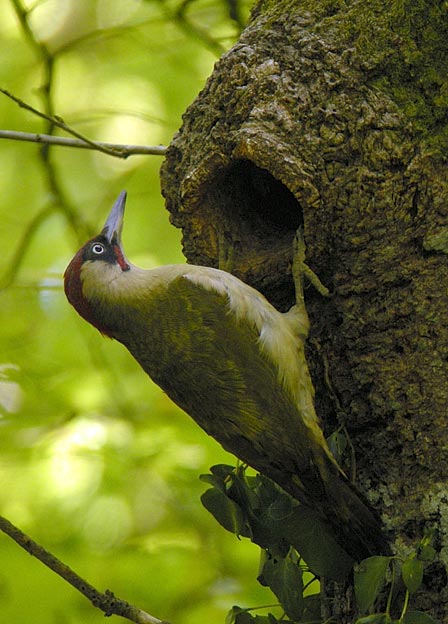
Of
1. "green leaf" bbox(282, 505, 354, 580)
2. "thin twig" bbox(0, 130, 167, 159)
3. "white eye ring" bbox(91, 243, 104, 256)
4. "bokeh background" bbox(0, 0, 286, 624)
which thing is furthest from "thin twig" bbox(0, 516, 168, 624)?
"thin twig" bbox(0, 130, 167, 159)

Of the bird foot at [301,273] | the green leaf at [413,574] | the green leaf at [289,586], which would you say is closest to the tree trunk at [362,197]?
the bird foot at [301,273]

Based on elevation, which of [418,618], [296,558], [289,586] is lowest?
[418,618]

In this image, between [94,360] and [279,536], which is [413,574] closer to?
[279,536]

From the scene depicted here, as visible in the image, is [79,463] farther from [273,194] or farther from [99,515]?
[273,194]

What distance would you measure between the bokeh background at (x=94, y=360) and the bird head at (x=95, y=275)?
77 cm

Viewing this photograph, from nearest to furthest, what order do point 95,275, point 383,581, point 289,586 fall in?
point 383,581, point 289,586, point 95,275

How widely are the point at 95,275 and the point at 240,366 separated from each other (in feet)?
2.14

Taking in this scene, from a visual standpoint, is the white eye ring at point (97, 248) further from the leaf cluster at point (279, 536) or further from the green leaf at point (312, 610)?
the green leaf at point (312, 610)

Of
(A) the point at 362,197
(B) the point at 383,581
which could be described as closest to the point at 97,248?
(A) the point at 362,197

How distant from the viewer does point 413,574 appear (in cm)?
205

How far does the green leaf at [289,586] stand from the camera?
7.51 ft

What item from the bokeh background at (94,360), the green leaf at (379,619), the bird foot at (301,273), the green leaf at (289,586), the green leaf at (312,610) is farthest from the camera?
the bokeh background at (94,360)

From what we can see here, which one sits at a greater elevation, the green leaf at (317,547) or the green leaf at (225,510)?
the green leaf at (225,510)

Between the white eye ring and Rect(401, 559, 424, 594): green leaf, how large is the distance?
1503mm
